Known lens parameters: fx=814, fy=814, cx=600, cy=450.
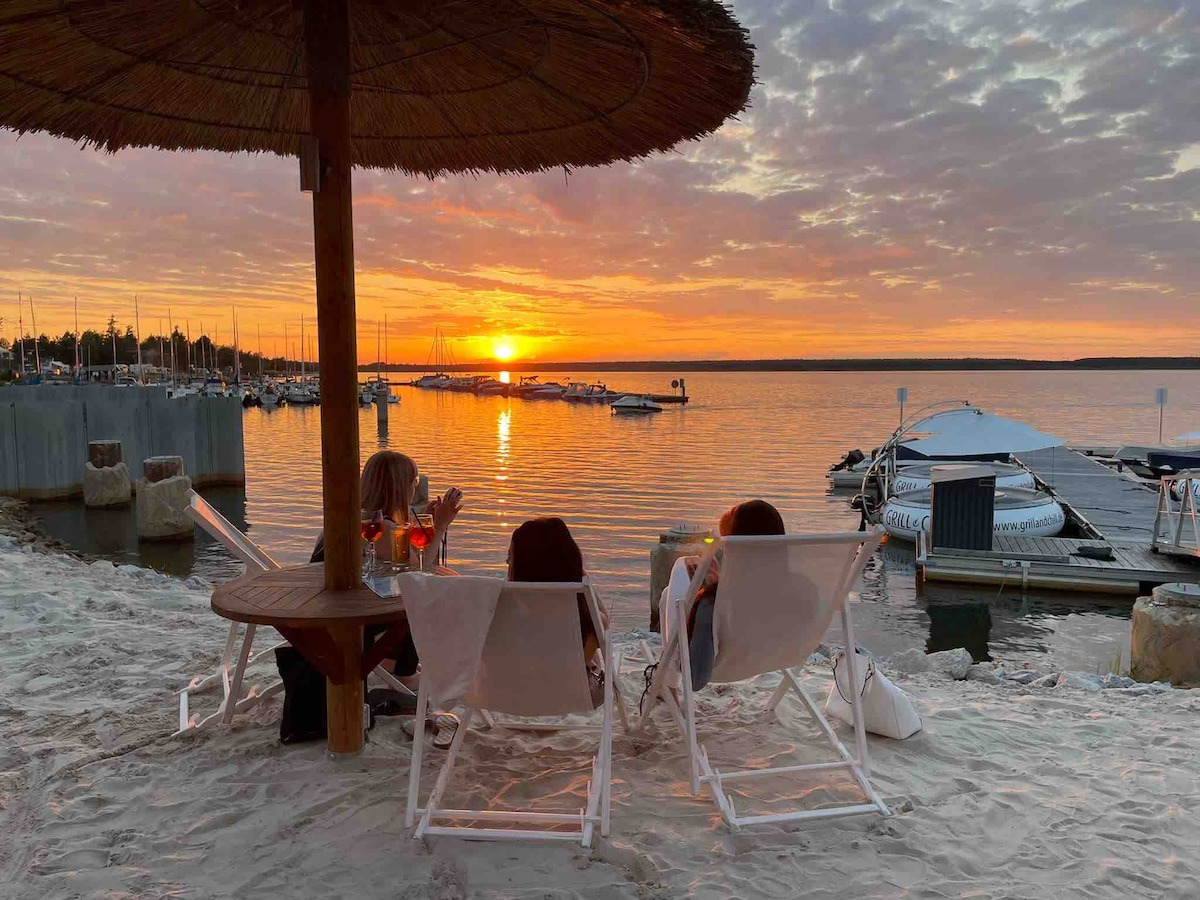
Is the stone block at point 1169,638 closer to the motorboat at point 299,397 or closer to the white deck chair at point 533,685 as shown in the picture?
the white deck chair at point 533,685

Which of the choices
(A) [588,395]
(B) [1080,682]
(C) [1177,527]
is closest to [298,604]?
(B) [1080,682]

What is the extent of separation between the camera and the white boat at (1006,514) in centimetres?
1472

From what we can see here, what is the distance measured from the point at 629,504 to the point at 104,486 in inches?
467

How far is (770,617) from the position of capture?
307cm

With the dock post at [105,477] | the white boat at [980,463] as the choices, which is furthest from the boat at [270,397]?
the white boat at [980,463]

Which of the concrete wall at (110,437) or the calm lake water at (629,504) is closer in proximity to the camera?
the calm lake water at (629,504)

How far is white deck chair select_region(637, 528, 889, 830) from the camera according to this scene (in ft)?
9.55

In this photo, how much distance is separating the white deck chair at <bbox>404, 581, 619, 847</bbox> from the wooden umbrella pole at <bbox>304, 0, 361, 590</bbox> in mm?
768

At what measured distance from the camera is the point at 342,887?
2.44m

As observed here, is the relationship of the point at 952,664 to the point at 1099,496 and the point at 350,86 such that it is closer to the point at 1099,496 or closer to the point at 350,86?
the point at 350,86

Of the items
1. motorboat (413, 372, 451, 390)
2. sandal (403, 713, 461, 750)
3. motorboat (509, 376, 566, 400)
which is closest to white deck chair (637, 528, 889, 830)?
sandal (403, 713, 461, 750)

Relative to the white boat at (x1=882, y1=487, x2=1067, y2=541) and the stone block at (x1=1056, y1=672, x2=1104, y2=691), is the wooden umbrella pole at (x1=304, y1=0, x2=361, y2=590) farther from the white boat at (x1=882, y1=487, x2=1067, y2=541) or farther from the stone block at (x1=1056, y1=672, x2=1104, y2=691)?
the white boat at (x1=882, y1=487, x2=1067, y2=541)

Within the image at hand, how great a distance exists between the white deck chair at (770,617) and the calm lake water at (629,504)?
1.78 meters

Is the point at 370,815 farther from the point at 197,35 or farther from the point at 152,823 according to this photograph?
the point at 197,35
